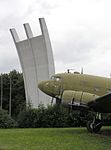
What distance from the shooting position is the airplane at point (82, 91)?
68.0ft

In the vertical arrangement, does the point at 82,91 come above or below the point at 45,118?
above

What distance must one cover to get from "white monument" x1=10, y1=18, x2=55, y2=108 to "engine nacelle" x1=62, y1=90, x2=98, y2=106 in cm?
3125

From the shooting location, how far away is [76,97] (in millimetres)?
20812

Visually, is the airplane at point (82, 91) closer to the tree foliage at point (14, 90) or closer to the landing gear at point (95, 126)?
the landing gear at point (95, 126)

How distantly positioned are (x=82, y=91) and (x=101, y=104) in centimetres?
252

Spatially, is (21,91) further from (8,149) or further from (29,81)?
(8,149)

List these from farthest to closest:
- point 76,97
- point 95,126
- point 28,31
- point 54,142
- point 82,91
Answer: point 28,31 → point 82,91 → point 95,126 → point 76,97 → point 54,142

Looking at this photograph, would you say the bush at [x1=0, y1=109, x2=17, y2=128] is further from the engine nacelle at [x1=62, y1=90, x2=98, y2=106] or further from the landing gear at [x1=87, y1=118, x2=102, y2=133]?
the engine nacelle at [x1=62, y1=90, x2=98, y2=106]

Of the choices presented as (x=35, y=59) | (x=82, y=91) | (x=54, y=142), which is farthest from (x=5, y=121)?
(x=35, y=59)

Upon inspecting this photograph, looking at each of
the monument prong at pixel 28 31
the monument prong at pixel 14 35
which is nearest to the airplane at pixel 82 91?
the monument prong at pixel 28 31

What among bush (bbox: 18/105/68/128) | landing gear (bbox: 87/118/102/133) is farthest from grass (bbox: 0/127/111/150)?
bush (bbox: 18/105/68/128)

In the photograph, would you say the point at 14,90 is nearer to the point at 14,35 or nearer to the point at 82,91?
the point at 14,35

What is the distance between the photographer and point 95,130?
22172mm

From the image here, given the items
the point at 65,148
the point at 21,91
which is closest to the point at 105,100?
the point at 65,148
